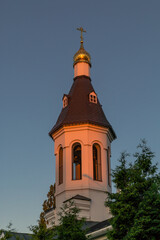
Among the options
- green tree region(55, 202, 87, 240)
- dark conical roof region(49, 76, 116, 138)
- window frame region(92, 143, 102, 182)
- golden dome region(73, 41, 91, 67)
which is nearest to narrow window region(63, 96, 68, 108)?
dark conical roof region(49, 76, 116, 138)

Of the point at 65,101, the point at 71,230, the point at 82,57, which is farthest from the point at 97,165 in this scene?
the point at 71,230

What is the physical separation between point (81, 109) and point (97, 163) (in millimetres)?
3816

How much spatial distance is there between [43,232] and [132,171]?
5.23m

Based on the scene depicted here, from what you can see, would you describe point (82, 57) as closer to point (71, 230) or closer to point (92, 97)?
point (92, 97)

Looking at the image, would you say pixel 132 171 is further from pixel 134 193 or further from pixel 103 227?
pixel 103 227

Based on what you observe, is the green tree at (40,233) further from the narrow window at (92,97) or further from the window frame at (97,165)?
the narrow window at (92,97)

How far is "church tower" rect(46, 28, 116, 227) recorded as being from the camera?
25.5 m

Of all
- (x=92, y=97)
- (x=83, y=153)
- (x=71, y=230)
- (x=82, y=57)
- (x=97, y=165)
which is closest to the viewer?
(x=71, y=230)

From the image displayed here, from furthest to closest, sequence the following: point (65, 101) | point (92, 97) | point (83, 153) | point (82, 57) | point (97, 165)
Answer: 1. point (82, 57)
2. point (65, 101)
3. point (92, 97)
4. point (97, 165)
5. point (83, 153)

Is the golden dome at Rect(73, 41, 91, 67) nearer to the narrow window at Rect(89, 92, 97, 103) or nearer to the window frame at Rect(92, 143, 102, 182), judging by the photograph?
the narrow window at Rect(89, 92, 97, 103)

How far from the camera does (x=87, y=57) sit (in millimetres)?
31266

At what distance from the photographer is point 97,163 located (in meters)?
26.9

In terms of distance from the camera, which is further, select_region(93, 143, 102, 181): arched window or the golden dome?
the golden dome

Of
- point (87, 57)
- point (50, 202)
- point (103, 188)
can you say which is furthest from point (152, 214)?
point (50, 202)
